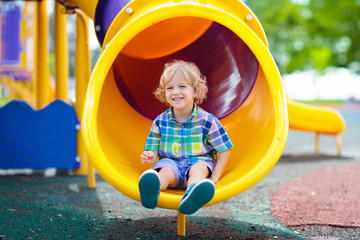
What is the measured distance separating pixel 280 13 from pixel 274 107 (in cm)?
2154

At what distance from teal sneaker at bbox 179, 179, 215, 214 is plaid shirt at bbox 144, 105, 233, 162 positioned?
51 cm

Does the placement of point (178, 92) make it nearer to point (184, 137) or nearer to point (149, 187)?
point (184, 137)

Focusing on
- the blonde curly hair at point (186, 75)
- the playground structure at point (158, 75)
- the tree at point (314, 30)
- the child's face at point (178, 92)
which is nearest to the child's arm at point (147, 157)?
the playground structure at point (158, 75)

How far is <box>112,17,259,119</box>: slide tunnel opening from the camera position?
9.87 feet

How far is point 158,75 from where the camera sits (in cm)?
327

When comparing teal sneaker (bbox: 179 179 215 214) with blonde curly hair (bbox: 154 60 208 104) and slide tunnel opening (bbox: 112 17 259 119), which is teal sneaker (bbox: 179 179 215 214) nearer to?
blonde curly hair (bbox: 154 60 208 104)

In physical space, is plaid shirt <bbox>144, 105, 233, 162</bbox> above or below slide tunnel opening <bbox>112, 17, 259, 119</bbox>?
below

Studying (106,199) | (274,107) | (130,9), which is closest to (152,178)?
(274,107)

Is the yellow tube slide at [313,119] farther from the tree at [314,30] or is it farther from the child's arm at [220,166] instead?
the tree at [314,30]

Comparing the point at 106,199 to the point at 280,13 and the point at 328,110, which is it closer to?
the point at 328,110

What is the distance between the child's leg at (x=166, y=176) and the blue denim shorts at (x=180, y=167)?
3cm

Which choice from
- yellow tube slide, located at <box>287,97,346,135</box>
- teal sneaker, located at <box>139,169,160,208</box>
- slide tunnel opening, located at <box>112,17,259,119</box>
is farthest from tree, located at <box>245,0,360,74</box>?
teal sneaker, located at <box>139,169,160,208</box>

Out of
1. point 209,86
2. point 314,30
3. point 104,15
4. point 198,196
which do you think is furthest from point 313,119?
point 314,30

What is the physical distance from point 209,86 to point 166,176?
4.07 ft
